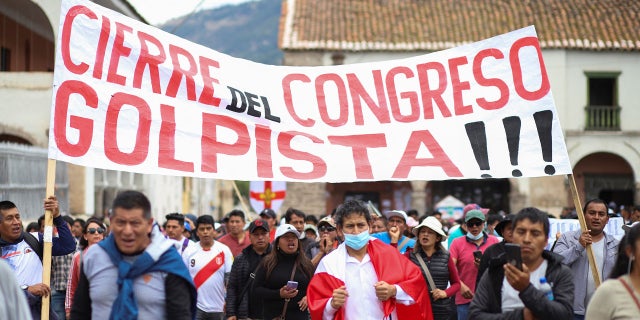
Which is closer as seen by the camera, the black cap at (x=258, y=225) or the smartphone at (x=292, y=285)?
the smartphone at (x=292, y=285)

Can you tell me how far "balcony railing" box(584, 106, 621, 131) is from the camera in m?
33.4

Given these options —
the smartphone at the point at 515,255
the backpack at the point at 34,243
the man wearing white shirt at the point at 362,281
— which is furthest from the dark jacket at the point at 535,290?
the backpack at the point at 34,243

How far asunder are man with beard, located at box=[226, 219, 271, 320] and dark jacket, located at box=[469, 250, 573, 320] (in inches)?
173

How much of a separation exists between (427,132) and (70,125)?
3259mm

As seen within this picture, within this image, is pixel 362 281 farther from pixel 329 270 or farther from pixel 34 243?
pixel 34 243

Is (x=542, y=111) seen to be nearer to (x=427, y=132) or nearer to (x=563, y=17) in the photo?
(x=427, y=132)

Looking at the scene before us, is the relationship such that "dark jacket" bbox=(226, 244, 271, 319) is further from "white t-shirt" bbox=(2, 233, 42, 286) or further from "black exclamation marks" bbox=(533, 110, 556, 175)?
"black exclamation marks" bbox=(533, 110, 556, 175)

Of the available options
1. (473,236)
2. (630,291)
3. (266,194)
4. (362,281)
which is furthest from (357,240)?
(266,194)

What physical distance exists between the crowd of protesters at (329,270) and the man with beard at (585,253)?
11 mm

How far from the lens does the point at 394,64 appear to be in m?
9.38

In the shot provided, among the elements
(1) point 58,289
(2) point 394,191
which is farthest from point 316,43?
(1) point 58,289

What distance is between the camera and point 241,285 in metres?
9.91

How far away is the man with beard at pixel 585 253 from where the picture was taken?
8.46 meters

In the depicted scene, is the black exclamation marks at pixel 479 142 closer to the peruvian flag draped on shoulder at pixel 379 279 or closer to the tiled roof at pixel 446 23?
the peruvian flag draped on shoulder at pixel 379 279
